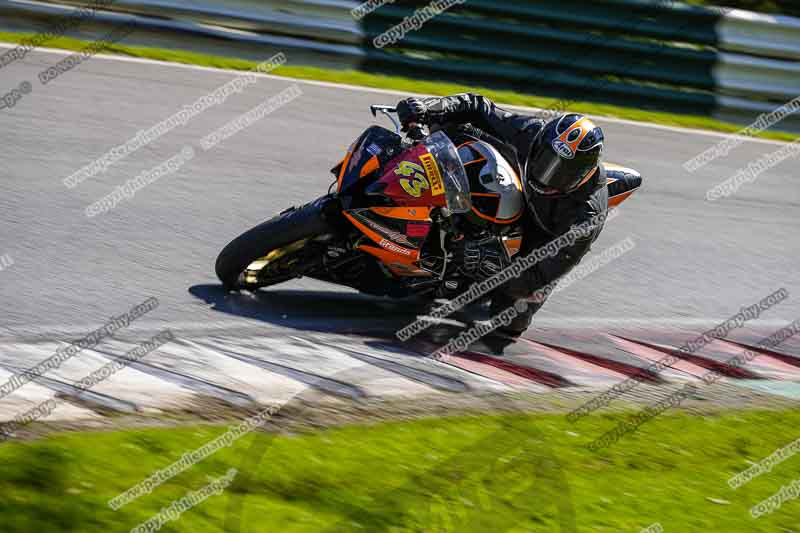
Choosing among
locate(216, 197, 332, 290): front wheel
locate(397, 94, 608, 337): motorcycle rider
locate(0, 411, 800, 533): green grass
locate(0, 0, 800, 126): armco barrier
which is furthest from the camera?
locate(0, 0, 800, 126): armco barrier

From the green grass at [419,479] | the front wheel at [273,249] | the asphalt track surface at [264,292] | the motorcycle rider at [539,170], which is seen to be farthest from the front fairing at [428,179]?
the green grass at [419,479]

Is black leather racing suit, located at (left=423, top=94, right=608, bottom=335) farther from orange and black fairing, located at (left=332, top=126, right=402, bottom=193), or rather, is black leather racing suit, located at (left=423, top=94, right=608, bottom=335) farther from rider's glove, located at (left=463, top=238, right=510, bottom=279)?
orange and black fairing, located at (left=332, top=126, right=402, bottom=193)

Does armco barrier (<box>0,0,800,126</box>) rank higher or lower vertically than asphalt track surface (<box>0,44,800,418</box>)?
higher

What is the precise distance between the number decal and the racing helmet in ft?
1.95

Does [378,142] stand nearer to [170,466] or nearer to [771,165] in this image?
[170,466]

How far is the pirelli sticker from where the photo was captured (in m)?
5.60

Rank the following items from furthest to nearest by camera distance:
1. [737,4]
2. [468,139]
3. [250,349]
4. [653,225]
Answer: [737,4], [653,225], [468,139], [250,349]

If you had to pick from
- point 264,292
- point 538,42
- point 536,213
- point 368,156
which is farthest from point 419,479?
point 538,42

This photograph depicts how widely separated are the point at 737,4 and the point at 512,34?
4288 mm

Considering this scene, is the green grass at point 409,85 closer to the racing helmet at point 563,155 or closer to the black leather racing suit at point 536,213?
the black leather racing suit at point 536,213

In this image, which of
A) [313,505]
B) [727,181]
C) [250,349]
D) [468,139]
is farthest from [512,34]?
[313,505]

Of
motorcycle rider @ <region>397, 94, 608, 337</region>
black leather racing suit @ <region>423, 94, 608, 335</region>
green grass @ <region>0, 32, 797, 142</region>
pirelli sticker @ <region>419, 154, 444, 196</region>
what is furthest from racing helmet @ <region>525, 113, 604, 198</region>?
green grass @ <region>0, 32, 797, 142</region>

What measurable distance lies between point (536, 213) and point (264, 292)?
1605mm

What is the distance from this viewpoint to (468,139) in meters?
6.01
